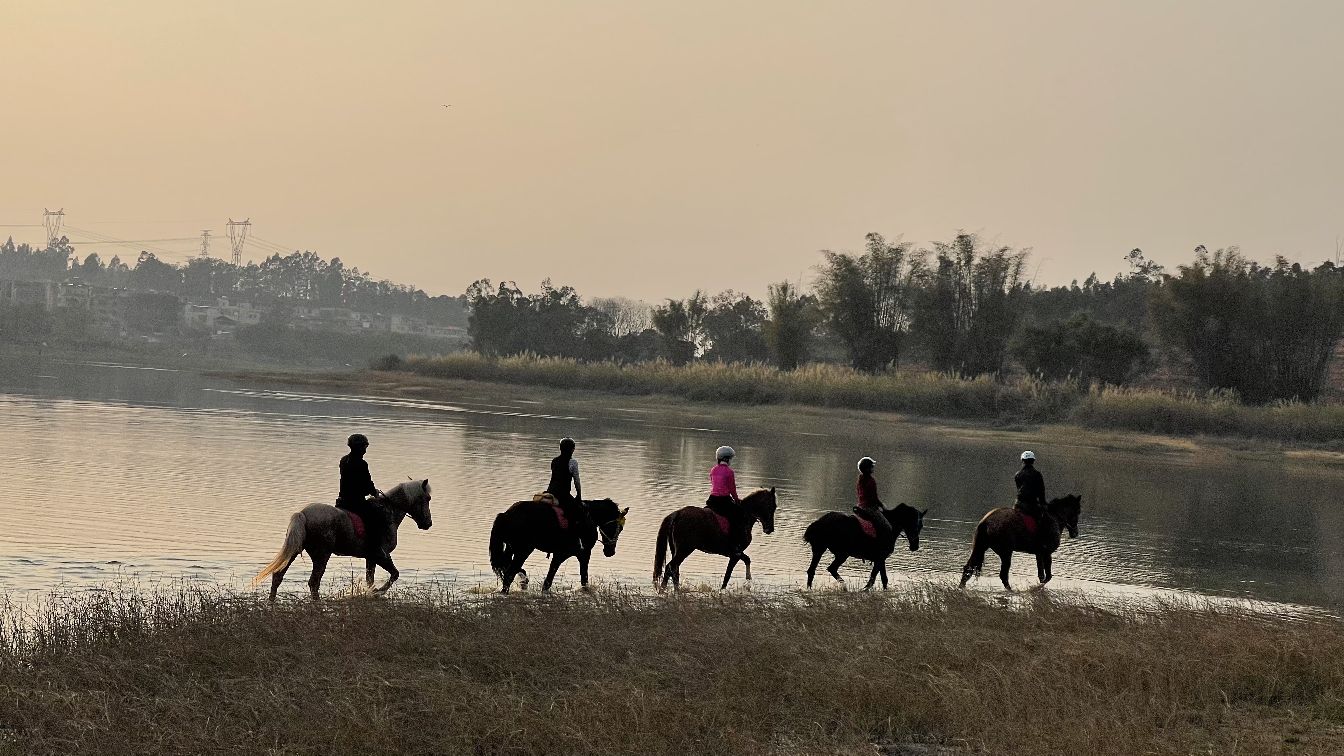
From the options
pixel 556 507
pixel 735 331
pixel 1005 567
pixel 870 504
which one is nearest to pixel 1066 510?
pixel 1005 567

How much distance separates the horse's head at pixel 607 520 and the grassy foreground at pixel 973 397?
3963 centimetres

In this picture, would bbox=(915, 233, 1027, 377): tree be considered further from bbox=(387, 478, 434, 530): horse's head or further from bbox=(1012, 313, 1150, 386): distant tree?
bbox=(387, 478, 434, 530): horse's head

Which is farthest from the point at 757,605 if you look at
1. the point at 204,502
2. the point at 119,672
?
the point at 204,502

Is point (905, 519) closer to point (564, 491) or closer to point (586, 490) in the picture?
point (564, 491)

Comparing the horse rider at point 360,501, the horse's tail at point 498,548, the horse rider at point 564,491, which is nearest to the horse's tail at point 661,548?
→ the horse rider at point 564,491

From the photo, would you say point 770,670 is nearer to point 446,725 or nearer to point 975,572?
point 446,725

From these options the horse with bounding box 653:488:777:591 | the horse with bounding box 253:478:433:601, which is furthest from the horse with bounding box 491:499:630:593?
the horse with bounding box 253:478:433:601

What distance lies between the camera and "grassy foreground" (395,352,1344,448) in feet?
169

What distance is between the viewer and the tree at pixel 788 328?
273ft

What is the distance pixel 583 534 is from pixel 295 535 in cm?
352

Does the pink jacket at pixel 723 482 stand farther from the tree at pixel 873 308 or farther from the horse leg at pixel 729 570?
the tree at pixel 873 308

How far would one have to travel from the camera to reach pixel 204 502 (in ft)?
75.2

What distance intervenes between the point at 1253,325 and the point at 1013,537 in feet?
162

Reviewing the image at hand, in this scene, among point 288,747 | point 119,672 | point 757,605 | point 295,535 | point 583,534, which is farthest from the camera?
point 583,534
